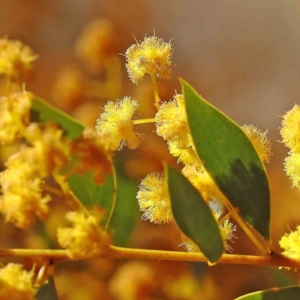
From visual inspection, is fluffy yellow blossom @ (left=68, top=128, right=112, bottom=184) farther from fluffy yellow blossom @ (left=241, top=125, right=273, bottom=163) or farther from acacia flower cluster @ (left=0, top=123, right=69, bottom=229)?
fluffy yellow blossom @ (left=241, top=125, right=273, bottom=163)

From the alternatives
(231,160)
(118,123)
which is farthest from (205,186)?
(118,123)

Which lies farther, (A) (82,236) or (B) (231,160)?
(B) (231,160)

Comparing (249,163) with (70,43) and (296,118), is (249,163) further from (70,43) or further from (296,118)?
(70,43)

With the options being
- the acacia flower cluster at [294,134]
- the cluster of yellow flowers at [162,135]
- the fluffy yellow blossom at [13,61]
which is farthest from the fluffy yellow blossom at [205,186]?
the fluffy yellow blossom at [13,61]

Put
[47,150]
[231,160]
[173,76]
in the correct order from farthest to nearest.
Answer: [173,76] → [231,160] → [47,150]

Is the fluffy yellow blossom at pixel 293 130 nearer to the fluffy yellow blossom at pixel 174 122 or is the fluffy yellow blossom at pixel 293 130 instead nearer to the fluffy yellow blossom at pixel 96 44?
the fluffy yellow blossom at pixel 174 122

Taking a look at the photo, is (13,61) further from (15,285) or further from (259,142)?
(259,142)

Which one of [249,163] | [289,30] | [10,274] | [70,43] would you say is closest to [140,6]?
[70,43]
